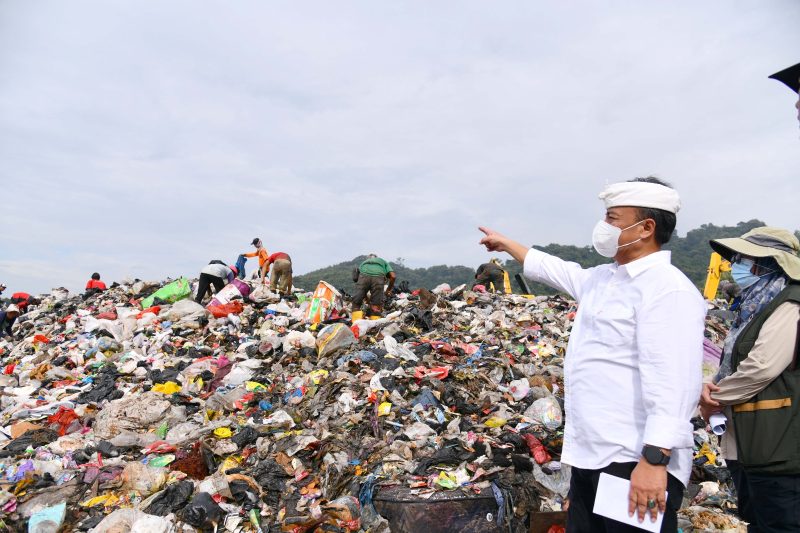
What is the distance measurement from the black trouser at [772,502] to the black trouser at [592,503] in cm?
42

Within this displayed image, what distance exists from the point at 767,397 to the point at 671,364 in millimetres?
642

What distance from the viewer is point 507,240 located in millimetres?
2129

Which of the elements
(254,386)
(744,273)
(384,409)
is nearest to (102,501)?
(254,386)

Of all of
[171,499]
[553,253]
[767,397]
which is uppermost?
[553,253]

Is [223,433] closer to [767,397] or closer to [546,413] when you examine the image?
[546,413]

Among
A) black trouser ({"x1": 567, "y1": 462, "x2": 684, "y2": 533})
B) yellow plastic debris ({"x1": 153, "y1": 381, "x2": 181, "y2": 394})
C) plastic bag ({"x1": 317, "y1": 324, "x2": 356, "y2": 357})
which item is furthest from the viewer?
plastic bag ({"x1": 317, "y1": 324, "x2": 356, "y2": 357})

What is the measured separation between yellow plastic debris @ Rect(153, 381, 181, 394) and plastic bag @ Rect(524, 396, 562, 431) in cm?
408

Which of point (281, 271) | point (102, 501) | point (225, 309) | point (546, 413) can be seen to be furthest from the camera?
point (281, 271)

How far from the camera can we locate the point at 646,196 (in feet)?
5.25

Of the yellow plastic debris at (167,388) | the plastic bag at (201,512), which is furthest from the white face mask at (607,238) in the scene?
the yellow plastic debris at (167,388)

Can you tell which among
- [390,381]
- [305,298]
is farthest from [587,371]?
[305,298]

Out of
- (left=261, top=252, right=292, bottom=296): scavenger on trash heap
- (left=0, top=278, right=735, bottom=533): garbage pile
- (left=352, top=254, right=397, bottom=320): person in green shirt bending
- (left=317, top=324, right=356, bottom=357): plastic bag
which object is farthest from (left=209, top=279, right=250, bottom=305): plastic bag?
(left=317, top=324, right=356, bottom=357): plastic bag

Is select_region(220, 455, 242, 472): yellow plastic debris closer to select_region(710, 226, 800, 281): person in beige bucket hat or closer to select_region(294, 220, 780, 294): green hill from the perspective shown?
select_region(710, 226, 800, 281): person in beige bucket hat

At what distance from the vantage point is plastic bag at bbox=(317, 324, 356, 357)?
5.97 m
